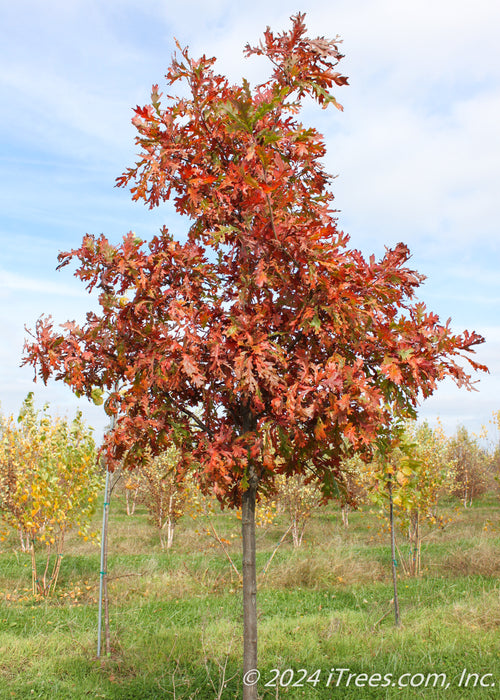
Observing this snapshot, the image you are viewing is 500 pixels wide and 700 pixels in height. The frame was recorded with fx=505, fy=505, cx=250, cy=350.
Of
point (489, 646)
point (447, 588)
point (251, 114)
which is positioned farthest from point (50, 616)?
point (251, 114)

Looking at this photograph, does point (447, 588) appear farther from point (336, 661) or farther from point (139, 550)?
point (139, 550)

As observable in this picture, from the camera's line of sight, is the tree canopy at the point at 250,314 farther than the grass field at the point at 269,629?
No

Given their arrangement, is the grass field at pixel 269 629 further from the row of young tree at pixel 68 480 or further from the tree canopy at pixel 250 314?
the tree canopy at pixel 250 314

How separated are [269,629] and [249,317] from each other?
4.57 m

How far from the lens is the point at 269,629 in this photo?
19.5 feet

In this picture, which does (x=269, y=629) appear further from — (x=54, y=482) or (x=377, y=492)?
(x=54, y=482)

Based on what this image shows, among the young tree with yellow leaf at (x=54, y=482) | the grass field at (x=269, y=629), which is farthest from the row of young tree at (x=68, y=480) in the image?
the grass field at (x=269, y=629)

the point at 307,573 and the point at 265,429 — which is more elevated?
the point at 265,429

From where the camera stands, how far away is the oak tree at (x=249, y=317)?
2889 millimetres

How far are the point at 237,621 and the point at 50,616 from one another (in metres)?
2.52

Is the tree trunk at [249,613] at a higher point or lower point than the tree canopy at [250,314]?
lower

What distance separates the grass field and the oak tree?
1.73 meters

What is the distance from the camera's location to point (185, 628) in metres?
6.01

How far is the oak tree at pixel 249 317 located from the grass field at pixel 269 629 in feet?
5.68
